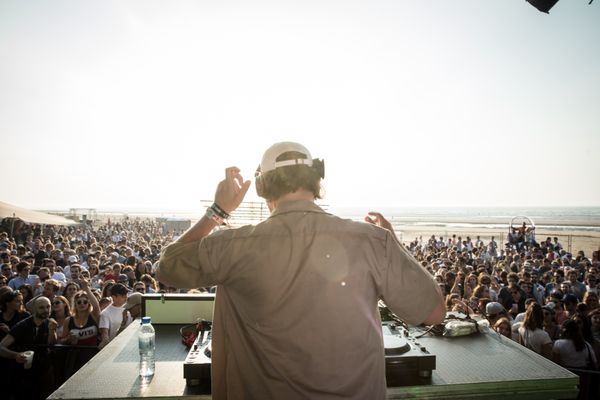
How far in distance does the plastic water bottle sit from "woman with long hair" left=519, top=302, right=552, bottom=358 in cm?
549

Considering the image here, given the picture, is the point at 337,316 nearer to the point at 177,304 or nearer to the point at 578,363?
the point at 177,304

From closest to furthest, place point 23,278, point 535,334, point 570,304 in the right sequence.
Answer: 1. point 535,334
2. point 570,304
3. point 23,278

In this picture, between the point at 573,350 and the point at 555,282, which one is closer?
the point at 573,350

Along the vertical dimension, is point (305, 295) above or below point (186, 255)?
below

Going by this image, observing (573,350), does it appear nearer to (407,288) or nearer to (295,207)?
(407,288)

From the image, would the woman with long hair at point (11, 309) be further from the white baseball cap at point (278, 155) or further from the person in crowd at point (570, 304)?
the person in crowd at point (570, 304)

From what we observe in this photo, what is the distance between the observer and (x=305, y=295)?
1281 mm

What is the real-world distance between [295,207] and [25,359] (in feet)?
16.5

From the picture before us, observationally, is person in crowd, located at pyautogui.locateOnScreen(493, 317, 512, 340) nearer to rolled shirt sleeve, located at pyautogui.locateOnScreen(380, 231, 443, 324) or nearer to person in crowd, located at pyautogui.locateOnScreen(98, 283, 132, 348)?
rolled shirt sleeve, located at pyautogui.locateOnScreen(380, 231, 443, 324)

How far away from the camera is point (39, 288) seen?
799cm

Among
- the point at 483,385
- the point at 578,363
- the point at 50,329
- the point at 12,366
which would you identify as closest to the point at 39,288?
the point at 50,329

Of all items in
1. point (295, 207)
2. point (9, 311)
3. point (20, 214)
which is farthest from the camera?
point (20, 214)

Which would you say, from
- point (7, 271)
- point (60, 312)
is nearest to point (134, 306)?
point (60, 312)

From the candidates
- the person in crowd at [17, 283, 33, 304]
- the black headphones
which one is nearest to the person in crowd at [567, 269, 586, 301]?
the black headphones
